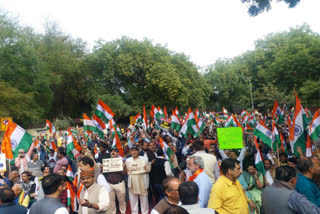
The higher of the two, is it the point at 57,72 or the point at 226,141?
the point at 57,72

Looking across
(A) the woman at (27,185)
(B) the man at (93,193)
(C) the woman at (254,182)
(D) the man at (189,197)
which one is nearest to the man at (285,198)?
(D) the man at (189,197)

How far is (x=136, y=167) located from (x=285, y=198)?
3.77 meters

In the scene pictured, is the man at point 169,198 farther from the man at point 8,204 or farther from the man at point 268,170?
the man at point 268,170

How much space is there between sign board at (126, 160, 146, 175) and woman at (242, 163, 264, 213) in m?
2.19

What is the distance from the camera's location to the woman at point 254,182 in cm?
502

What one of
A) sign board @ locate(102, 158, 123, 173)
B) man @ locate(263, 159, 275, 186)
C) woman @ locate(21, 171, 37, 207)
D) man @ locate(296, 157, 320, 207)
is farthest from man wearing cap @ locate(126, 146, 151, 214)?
man @ locate(296, 157, 320, 207)

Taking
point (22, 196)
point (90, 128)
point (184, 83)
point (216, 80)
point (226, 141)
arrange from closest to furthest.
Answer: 1. point (22, 196)
2. point (226, 141)
3. point (90, 128)
4. point (184, 83)
5. point (216, 80)

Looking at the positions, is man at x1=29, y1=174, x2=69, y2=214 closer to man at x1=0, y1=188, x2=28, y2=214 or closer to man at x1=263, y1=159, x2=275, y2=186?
man at x1=0, y1=188, x2=28, y2=214

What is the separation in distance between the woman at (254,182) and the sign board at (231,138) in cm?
69

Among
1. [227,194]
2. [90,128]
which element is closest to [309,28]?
[90,128]

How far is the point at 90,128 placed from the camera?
9375mm

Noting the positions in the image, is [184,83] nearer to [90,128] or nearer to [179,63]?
[179,63]

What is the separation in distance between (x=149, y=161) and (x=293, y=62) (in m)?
20.3

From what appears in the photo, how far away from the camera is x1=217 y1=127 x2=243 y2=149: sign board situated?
605cm
